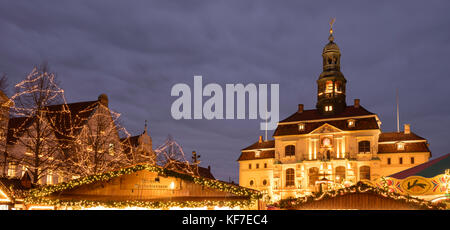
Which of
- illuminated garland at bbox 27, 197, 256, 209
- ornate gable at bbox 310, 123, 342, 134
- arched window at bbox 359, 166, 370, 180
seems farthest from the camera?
ornate gable at bbox 310, 123, 342, 134

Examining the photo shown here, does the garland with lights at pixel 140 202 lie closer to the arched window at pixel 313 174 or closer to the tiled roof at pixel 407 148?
the arched window at pixel 313 174

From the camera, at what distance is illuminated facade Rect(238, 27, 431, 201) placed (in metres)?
60.4

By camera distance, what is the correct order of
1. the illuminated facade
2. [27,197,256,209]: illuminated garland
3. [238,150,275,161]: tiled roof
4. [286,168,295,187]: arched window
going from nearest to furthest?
[27,197,256,209]: illuminated garland
the illuminated facade
[286,168,295,187]: arched window
[238,150,275,161]: tiled roof

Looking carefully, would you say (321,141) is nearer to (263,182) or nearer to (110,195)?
(263,182)

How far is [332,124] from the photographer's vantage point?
2562 inches

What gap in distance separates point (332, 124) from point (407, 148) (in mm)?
11232

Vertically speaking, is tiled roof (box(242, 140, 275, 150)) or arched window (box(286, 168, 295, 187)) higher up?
tiled roof (box(242, 140, 275, 150))

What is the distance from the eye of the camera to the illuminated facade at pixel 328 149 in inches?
2377

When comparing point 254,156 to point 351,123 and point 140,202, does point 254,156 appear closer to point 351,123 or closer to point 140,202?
A: point 351,123

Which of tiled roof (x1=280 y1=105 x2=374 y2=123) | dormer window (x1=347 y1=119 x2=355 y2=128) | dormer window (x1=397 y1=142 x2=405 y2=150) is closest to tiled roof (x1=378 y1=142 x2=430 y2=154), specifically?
dormer window (x1=397 y1=142 x2=405 y2=150)

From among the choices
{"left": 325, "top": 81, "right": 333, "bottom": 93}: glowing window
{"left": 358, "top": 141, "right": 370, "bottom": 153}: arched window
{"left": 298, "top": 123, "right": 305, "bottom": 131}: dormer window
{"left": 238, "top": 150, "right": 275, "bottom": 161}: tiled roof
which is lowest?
{"left": 238, "top": 150, "right": 275, "bottom": 161}: tiled roof

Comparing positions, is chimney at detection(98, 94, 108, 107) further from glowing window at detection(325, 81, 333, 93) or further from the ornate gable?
glowing window at detection(325, 81, 333, 93)
